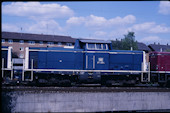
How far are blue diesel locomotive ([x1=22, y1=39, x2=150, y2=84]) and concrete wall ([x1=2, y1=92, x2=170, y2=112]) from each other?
477cm

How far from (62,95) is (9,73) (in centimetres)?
754

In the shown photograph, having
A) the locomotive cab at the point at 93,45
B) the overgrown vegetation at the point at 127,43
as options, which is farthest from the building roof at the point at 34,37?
the locomotive cab at the point at 93,45

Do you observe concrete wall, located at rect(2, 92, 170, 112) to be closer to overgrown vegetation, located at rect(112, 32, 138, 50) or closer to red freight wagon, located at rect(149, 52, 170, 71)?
red freight wagon, located at rect(149, 52, 170, 71)

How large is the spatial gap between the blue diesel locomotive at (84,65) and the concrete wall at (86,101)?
477cm

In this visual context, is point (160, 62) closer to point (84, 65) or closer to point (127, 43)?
point (84, 65)

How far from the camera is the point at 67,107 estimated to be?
10.5m

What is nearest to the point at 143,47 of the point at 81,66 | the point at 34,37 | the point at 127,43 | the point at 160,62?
the point at 127,43

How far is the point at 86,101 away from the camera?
10.8m

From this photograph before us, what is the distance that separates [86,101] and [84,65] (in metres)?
5.72

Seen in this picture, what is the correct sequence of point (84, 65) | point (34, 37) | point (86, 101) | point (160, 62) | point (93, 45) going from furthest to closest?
1. point (34, 37)
2. point (160, 62)
3. point (93, 45)
4. point (84, 65)
5. point (86, 101)

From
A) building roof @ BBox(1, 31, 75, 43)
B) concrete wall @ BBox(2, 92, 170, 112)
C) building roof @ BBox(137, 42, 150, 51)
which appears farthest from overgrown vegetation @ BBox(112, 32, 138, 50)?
concrete wall @ BBox(2, 92, 170, 112)

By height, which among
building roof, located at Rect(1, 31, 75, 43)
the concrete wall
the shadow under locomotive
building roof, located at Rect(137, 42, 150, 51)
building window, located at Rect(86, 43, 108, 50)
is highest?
building roof, located at Rect(1, 31, 75, 43)

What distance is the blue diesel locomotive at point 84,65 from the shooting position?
51.5 ft

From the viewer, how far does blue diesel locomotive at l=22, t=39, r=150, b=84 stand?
15.7 meters
